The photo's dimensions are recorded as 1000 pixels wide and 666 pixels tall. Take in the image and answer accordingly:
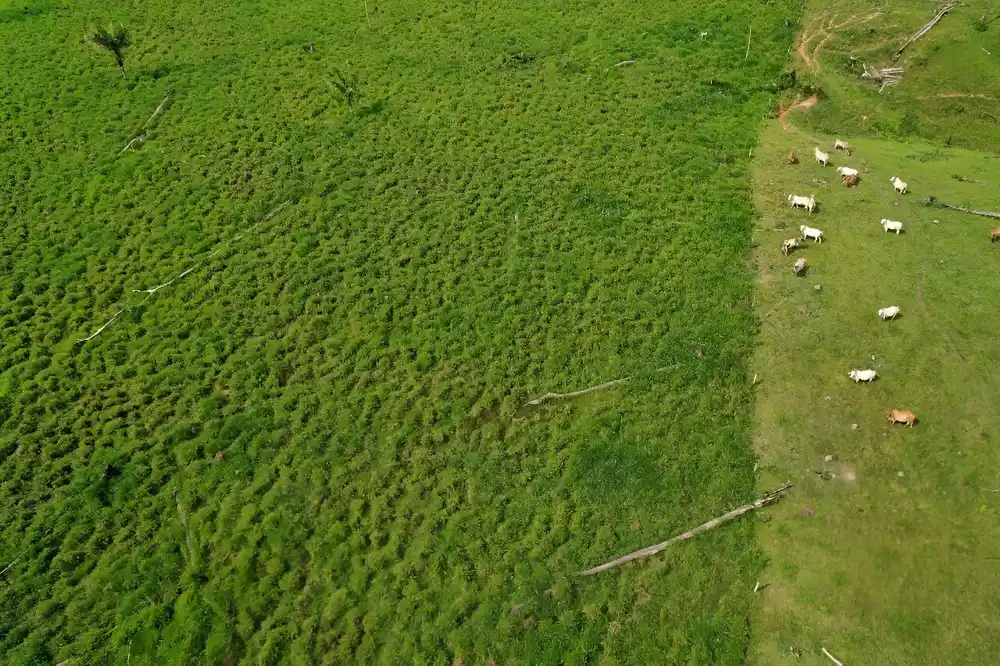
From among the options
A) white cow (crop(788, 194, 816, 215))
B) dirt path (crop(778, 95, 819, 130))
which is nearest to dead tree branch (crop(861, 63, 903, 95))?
dirt path (crop(778, 95, 819, 130))

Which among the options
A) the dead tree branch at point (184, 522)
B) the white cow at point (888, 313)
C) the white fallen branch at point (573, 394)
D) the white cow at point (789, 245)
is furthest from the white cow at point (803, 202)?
the dead tree branch at point (184, 522)

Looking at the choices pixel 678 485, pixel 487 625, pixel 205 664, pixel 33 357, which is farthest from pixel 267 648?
pixel 33 357

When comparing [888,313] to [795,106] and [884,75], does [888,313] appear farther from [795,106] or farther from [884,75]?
[884,75]

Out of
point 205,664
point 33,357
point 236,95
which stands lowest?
point 205,664

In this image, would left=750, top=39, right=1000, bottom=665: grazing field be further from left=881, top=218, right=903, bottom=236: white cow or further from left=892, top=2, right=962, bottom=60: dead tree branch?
left=892, top=2, right=962, bottom=60: dead tree branch

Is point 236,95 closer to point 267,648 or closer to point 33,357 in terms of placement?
point 33,357

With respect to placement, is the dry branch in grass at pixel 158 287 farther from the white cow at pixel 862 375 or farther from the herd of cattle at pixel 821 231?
the white cow at pixel 862 375
